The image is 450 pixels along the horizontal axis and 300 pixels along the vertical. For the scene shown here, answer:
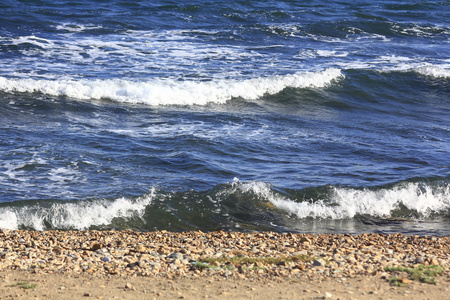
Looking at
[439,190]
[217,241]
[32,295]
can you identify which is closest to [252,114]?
[439,190]

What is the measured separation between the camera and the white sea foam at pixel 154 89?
→ 17.4 meters

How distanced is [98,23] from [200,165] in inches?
661

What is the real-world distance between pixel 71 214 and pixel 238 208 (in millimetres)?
2852

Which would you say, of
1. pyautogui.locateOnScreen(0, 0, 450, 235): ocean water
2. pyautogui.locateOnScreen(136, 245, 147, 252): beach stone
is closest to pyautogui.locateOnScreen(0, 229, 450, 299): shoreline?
pyautogui.locateOnScreen(136, 245, 147, 252): beach stone

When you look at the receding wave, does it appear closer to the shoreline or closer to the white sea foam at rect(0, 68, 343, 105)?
the shoreline

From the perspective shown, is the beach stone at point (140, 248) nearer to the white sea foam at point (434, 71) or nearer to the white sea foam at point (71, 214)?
the white sea foam at point (71, 214)

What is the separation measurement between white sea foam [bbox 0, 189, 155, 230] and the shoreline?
485 millimetres

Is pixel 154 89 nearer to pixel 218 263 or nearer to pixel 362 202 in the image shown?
pixel 362 202

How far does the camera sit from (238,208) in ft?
34.3

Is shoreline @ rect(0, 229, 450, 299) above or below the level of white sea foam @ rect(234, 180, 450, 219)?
above

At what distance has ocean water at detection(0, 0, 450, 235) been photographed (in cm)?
1039

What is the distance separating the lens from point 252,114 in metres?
16.7

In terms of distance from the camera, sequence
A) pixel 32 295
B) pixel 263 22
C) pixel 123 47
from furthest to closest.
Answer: pixel 263 22, pixel 123 47, pixel 32 295

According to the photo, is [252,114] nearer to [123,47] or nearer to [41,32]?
[123,47]
